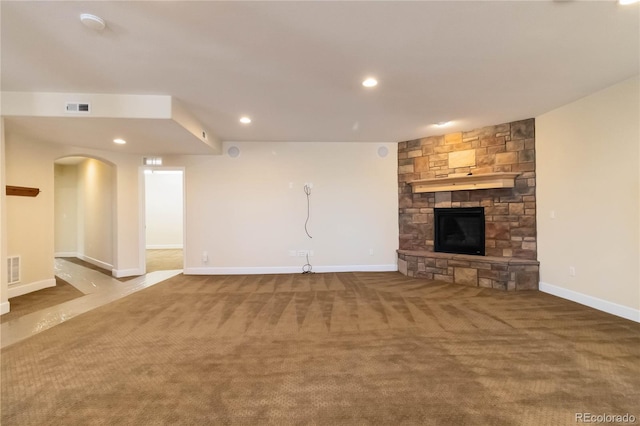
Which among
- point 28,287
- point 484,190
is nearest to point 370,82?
point 484,190

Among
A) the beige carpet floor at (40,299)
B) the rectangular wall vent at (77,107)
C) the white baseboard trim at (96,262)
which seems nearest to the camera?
the rectangular wall vent at (77,107)

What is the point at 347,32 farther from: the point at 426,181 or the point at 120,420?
the point at 426,181

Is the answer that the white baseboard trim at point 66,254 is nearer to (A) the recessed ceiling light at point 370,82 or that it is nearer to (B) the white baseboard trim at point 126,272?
(B) the white baseboard trim at point 126,272

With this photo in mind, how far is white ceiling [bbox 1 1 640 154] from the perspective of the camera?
76.3 inches

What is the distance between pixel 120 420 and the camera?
64.6 inches

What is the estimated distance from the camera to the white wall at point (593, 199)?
10.2 ft

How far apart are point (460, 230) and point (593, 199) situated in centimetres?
184

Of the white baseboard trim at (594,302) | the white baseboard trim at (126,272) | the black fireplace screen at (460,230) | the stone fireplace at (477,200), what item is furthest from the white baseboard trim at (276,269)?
the white baseboard trim at (594,302)

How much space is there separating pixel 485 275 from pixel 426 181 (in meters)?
1.83

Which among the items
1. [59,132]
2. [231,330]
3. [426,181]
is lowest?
[231,330]

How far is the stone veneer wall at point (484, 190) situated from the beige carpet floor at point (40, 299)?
5.61m

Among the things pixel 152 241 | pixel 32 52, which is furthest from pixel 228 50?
pixel 152 241

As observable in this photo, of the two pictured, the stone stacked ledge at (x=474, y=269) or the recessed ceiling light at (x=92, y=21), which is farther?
the stone stacked ledge at (x=474, y=269)

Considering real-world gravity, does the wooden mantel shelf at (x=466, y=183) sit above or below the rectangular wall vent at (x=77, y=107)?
below
